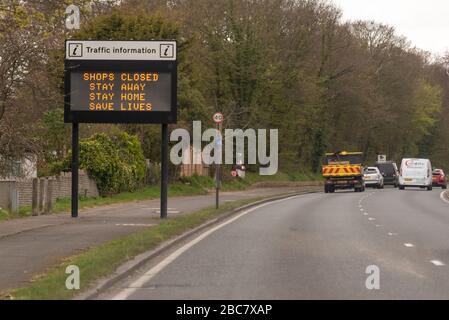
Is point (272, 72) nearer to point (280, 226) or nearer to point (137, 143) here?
point (137, 143)

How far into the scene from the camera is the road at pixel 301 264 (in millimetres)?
10352

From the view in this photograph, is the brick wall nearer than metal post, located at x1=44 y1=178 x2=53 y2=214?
No

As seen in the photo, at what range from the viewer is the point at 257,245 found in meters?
16.3

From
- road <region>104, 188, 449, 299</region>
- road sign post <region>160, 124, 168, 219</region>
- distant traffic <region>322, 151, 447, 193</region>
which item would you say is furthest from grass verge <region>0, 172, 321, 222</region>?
road <region>104, 188, 449, 299</region>

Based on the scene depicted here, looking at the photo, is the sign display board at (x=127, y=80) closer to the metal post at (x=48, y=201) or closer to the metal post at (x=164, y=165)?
the metal post at (x=164, y=165)

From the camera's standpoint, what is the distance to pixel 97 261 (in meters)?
12.4

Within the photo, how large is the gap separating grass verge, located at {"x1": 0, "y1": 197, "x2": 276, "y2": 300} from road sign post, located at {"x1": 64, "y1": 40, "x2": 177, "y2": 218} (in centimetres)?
345

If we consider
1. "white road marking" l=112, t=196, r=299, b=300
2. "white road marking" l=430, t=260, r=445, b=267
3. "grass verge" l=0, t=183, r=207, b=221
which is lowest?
"white road marking" l=112, t=196, r=299, b=300

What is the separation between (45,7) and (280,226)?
8.44 meters

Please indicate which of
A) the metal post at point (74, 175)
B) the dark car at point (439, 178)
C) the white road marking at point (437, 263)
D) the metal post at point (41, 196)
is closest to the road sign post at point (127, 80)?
the metal post at point (74, 175)

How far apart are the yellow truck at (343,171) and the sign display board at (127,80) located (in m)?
29.9

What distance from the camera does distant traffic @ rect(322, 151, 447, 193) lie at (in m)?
50.9

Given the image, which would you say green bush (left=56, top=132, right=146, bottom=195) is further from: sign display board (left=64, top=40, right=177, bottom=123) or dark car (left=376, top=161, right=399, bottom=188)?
dark car (left=376, top=161, right=399, bottom=188)

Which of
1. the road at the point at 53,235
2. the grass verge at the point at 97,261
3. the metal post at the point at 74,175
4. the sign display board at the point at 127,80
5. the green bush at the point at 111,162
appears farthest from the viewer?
the green bush at the point at 111,162
